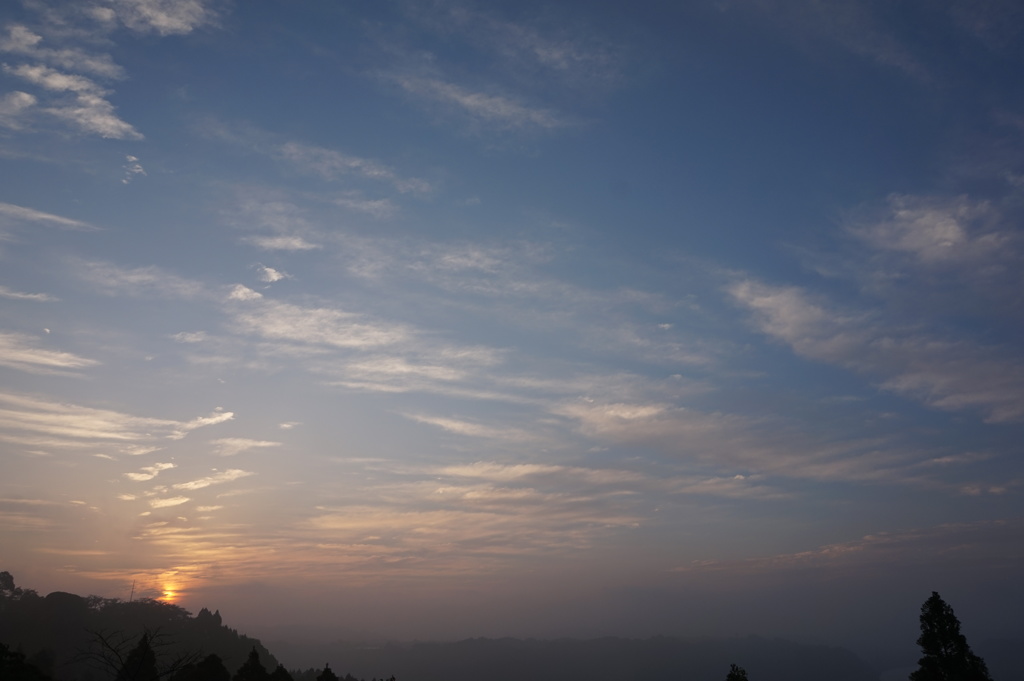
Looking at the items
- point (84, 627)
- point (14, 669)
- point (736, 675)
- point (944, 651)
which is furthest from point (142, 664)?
point (84, 627)

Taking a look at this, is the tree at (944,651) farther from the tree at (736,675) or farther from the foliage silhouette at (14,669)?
the foliage silhouette at (14,669)

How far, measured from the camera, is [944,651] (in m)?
47.0

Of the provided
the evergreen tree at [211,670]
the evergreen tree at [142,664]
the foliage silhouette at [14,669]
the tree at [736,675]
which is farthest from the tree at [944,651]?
the evergreen tree at [211,670]

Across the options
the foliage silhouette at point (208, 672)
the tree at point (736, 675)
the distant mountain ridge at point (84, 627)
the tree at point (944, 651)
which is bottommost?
the distant mountain ridge at point (84, 627)

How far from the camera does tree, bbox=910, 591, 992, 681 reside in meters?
45.6

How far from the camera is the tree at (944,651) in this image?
45594mm

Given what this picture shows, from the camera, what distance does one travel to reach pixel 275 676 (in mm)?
62062

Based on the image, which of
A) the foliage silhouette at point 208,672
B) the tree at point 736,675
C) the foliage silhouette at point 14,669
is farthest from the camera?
the foliage silhouette at point 208,672

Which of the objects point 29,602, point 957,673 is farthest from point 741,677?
point 29,602

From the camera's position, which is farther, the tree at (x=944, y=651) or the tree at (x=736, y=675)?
the tree at (x=736, y=675)

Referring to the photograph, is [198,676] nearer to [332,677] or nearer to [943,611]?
[332,677]

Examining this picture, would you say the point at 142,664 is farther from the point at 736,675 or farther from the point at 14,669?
the point at 736,675

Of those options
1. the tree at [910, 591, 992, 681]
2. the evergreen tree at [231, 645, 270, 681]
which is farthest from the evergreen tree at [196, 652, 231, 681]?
the tree at [910, 591, 992, 681]

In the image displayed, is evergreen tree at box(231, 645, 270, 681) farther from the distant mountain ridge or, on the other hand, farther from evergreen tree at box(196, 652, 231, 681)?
the distant mountain ridge
